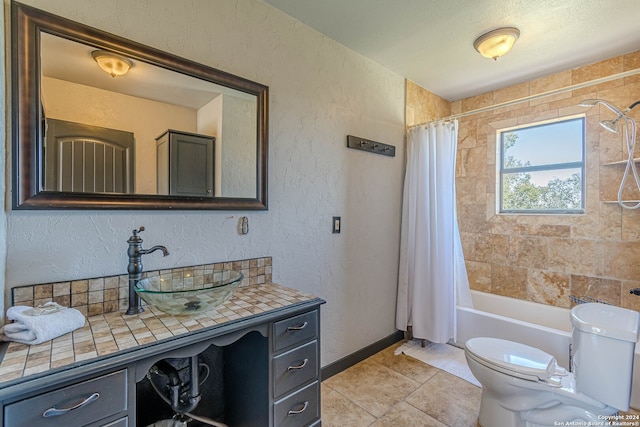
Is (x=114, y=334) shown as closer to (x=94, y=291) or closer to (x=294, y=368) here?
(x=94, y=291)

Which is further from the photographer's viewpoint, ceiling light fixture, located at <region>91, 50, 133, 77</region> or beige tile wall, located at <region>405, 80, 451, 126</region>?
beige tile wall, located at <region>405, 80, 451, 126</region>

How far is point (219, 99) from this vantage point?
5.21 feet

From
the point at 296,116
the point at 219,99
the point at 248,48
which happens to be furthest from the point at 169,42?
the point at 296,116

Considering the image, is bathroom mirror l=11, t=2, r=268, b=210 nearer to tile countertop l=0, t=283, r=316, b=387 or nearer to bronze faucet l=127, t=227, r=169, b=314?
bronze faucet l=127, t=227, r=169, b=314

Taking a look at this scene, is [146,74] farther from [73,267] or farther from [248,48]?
[73,267]

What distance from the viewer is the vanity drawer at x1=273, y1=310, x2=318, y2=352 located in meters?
1.30

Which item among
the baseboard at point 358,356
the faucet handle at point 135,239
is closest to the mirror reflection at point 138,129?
the faucet handle at point 135,239

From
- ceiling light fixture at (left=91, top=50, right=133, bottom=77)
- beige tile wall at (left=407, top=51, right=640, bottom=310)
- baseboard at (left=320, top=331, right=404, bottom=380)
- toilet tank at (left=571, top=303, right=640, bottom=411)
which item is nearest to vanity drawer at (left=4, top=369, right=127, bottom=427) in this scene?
ceiling light fixture at (left=91, top=50, right=133, bottom=77)

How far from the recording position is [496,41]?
2.04 m

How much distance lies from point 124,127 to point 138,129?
0.05 meters

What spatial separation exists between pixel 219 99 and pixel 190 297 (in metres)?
1.04

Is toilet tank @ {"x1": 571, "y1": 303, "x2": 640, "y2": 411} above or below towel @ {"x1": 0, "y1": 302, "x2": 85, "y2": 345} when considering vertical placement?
below

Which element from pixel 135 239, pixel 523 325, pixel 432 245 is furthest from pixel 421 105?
pixel 135 239

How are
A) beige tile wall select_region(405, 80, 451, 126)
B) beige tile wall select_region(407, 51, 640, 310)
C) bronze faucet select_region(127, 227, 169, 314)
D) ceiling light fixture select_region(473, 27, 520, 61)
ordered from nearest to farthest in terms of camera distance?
1. bronze faucet select_region(127, 227, 169, 314)
2. ceiling light fixture select_region(473, 27, 520, 61)
3. beige tile wall select_region(407, 51, 640, 310)
4. beige tile wall select_region(405, 80, 451, 126)
